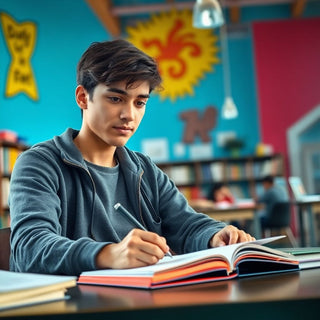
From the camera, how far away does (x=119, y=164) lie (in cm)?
162

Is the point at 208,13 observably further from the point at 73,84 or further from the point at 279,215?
the point at 73,84

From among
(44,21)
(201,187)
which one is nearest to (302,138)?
(201,187)

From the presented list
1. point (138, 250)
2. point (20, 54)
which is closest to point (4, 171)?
point (20, 54)

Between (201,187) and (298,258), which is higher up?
(201,187)

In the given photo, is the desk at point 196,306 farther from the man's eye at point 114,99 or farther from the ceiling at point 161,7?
the ceiling at point 161,7

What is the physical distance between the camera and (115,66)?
1413mm

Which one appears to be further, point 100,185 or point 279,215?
point 279,215

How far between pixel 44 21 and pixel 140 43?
5.80ft

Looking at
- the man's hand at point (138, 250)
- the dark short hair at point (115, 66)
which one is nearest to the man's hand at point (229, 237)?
the man's hand at point (138, 250)

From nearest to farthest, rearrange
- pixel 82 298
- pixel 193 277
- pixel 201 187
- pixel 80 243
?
pixel 82 298 → pixel 193 277 → pixel 80 243 → pixel 201 187

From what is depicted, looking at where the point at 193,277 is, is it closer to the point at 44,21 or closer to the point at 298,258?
the point at 298,258

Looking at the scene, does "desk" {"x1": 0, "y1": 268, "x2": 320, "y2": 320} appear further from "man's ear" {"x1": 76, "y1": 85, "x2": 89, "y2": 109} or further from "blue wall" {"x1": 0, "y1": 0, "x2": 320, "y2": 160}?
"blue wall" {"x1": 0, "y1": 0, "x2": 320, "y2": 160}

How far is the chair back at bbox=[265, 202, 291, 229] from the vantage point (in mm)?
7570

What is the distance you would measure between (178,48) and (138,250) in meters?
8.66
